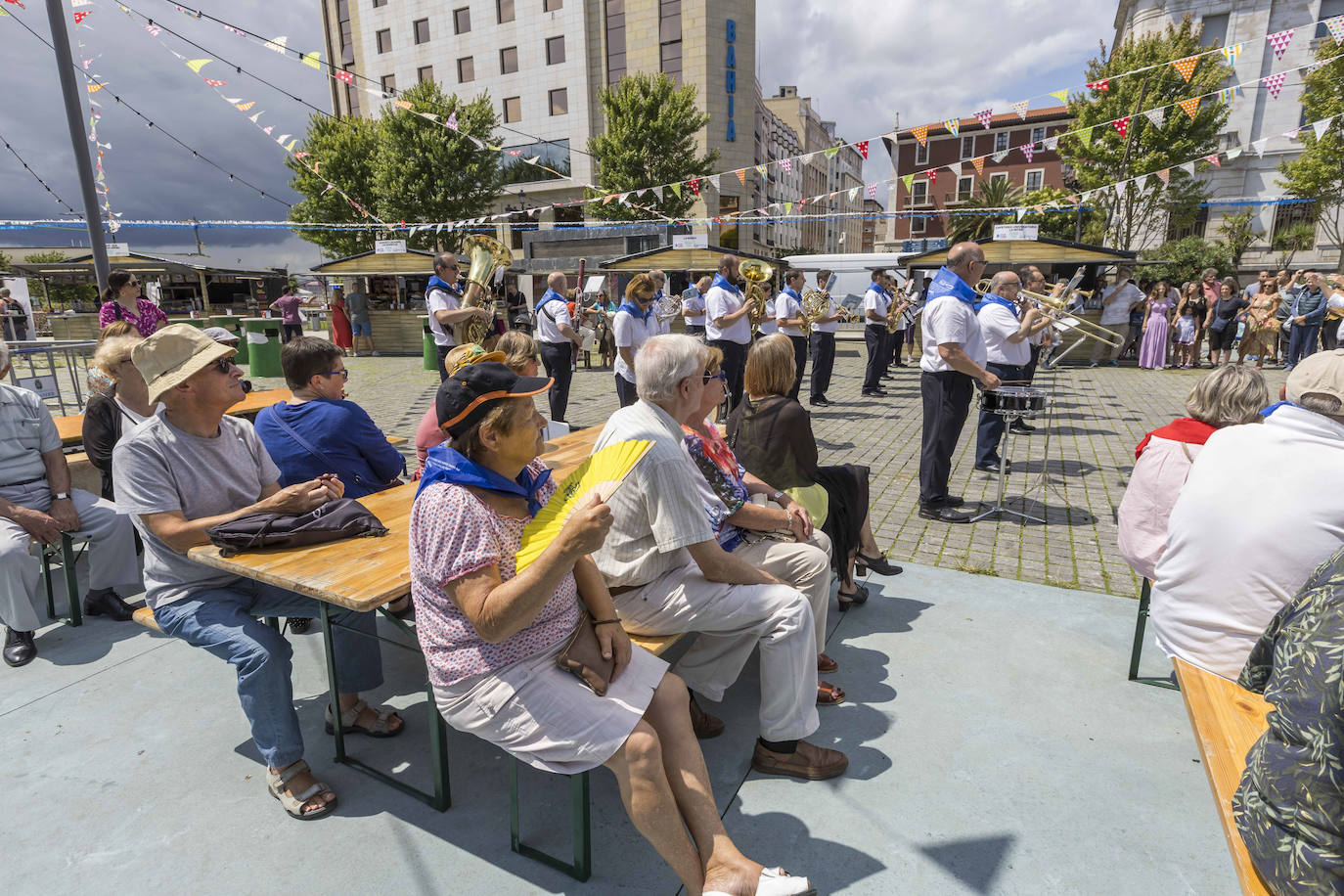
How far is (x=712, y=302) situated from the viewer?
8.34m

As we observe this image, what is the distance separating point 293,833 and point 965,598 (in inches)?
135

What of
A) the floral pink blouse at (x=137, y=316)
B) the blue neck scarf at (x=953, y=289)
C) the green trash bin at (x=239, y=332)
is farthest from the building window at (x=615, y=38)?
the blue neck scarf at (x=953, y=289)

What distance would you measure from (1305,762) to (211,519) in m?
3.15

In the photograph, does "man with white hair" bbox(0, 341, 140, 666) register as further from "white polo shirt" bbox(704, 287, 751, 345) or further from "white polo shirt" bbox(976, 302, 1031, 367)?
"white polo shirt" bbox(976, 302, 1031, 367)

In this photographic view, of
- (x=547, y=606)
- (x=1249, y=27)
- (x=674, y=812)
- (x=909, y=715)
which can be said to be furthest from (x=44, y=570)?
(x=1249, y=27)

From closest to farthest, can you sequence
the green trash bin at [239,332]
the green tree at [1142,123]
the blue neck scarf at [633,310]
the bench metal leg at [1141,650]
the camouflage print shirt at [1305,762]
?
the camouflage print shirt at [1305,762] < the bench metal leg at [1141,650] < the blue neck scarf at [633,310] < the green trash bin at [239,332] < the green tree at [1142,123]

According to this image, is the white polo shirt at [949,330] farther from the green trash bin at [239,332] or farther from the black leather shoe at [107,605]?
the green trash bin at [239,332]

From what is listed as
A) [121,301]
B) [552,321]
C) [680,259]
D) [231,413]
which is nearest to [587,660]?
[231,413]

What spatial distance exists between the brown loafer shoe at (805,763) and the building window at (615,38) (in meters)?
41.3

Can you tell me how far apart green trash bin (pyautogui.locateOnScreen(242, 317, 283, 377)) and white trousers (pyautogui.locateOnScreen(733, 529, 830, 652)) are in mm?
13747

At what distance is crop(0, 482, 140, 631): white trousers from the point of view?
10.9 ft

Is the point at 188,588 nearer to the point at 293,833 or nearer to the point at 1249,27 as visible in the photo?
the point at 293,833

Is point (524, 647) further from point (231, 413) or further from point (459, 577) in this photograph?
point (231, 413)

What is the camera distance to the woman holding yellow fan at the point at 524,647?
5.92 ft
